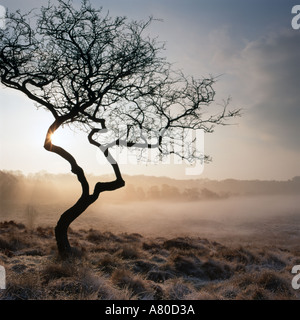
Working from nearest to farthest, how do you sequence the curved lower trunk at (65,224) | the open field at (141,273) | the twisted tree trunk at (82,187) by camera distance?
the open field at (141,273) → the twisted tree trunk at (82,187) → the curved lower trunk at (65,224)

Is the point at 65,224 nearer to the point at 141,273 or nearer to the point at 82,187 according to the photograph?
the point at 82,187

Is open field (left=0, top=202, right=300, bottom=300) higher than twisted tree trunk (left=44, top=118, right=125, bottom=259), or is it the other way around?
twisted tree trunk (left=44, top=118, right=125, bottom=259)

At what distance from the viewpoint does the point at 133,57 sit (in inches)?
446

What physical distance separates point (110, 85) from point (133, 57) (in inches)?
54.3

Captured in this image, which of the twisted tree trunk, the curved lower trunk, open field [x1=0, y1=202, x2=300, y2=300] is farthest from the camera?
the curved lower trunk

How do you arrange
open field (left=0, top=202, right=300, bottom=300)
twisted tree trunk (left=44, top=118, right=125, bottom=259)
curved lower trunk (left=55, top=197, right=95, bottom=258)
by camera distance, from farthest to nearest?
curved lower trunk (left=55, top=197, right=95, bottom=258) < twisted tree trunk (left=44, top=118, right=125, bottom=259) < open field (left=0, top=202, right=300, bottom=300)

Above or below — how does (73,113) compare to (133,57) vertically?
below

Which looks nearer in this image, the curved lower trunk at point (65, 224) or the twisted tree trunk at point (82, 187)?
the twisted tree trunk at point (82, 187)

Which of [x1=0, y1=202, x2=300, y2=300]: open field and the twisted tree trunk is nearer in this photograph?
[x1=0, y1=202, x2=300, y2=300]: open field

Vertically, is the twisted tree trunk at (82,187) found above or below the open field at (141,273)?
above

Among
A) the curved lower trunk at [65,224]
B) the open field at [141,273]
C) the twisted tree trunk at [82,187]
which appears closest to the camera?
the open field at [141,273]
